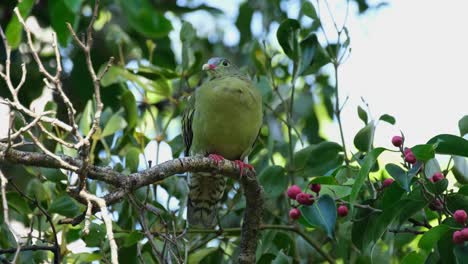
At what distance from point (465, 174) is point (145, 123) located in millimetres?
2224

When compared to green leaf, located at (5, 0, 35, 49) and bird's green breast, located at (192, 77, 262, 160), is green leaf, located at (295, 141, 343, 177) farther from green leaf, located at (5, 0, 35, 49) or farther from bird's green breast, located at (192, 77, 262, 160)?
green leaf, located at (5, 0, 35, 49)

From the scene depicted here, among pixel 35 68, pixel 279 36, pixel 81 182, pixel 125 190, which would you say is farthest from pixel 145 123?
pixel 81 182

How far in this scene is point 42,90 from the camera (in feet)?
19.8

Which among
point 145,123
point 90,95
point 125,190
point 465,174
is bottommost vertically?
point 465,174

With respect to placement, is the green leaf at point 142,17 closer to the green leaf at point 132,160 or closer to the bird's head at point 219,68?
the green leaf at point 132,160

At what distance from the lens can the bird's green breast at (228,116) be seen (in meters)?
4.93

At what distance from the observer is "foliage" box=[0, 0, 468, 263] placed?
3229 mm

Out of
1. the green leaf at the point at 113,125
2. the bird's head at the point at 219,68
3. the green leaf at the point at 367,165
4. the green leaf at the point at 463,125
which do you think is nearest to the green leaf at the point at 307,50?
the bird's head at the point at 219,68

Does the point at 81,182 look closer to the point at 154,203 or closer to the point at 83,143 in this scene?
the point at 83,143

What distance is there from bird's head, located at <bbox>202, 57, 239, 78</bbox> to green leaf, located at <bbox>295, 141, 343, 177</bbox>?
96 centimetres

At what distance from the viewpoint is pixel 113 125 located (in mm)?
4559

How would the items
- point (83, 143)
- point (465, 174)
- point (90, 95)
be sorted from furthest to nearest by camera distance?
point (90, 95), point (465, 174), point (83, 143)

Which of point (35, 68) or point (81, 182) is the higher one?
point (35, 68)

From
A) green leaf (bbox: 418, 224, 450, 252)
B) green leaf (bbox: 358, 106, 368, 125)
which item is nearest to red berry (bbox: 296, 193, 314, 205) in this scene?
green leaf (bbox: 418, 224, 450, 252)
